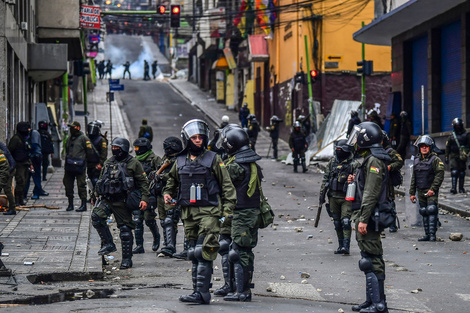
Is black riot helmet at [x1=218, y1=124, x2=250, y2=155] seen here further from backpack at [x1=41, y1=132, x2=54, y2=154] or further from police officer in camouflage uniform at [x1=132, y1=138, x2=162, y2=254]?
backpack at [x1=41, y1=132, x2=54, y2=154]

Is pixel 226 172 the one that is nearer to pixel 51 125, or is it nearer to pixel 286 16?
pixel 51 125

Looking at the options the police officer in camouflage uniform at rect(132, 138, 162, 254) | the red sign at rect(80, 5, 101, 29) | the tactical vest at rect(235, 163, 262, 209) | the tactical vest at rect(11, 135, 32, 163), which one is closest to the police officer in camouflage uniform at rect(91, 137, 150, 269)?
the police officer in camouflage uniform at rect(132, 138, 162, 254)

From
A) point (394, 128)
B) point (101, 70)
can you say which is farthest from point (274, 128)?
point (101, 70)

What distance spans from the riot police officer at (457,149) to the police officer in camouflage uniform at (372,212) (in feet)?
40.3

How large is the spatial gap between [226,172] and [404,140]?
20.1 meters

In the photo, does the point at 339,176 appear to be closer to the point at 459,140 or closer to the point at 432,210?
the point at 432,210

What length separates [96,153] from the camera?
61.0 feet

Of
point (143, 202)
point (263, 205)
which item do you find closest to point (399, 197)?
point (143, 202)

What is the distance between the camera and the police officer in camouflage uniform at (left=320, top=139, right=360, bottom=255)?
13.2 meters

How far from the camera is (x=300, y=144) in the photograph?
28.8 metres

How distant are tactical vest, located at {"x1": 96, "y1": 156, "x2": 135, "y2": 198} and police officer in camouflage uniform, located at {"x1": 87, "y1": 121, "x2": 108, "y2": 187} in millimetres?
6695

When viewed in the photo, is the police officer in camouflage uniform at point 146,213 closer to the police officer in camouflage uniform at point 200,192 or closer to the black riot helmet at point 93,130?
the police officer in camouflage uniform at point 200,192

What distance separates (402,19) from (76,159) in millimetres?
14134

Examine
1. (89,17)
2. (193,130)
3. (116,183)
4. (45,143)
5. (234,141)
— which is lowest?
(116,183)
